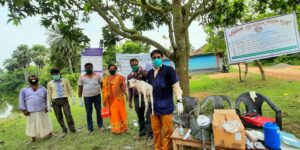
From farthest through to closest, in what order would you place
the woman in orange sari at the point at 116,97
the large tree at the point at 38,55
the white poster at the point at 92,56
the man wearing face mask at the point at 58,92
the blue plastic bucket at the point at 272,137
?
the large tree at the point at 38,55 < the white poster at the point at 92,56 < the man wearing face mask at the point at 58,92 < the woman in orange sari at the point at 116,97 < the blue plastic bucket at the point at 272,137

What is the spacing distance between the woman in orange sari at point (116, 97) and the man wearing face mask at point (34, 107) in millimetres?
1727

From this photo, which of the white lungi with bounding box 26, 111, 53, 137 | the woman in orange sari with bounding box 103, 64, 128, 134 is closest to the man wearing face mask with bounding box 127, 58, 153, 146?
the woman in orange sari with bounding box 103, 64, 128, 134

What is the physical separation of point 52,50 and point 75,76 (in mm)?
10231

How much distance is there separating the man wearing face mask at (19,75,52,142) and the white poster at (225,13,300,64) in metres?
4.68

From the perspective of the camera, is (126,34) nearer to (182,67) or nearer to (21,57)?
(182,67)

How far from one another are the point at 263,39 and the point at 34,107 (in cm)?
548

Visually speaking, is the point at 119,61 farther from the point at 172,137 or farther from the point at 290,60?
the point at 290,60

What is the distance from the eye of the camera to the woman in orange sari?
5852 millimetres

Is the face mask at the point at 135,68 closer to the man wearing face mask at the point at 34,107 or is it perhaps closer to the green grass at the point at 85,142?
the green grass at the point at 85,142

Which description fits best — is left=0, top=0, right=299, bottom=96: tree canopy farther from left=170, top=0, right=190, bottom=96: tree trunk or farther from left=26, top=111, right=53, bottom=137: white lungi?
left=26, top=111, right=53, bottom=137: white lungi

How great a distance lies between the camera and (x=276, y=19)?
4.55m

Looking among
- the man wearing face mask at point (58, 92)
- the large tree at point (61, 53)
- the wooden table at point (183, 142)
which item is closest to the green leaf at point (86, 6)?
the man wearing face mask at point (58, 92)

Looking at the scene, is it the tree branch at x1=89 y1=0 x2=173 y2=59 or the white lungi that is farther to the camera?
the white lungi

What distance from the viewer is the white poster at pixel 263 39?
444 centimetres
